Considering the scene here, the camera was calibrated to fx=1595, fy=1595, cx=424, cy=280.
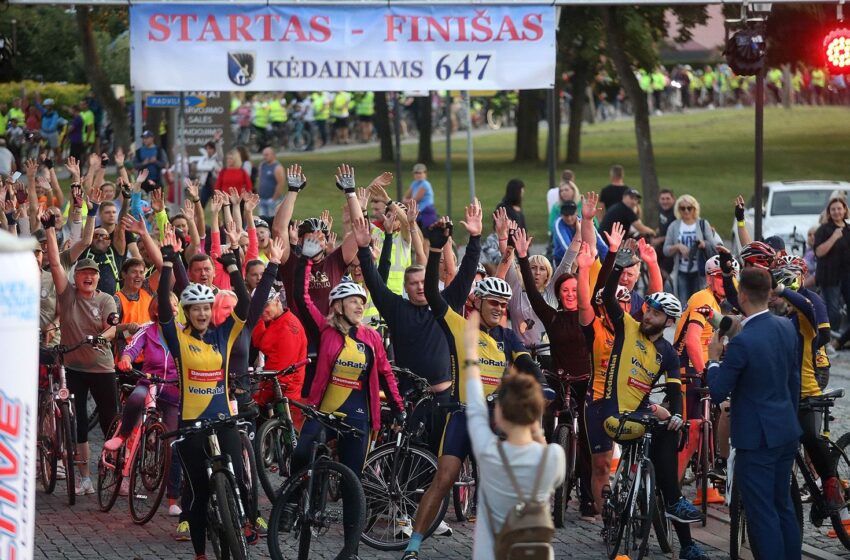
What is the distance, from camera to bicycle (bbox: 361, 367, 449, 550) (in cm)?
1058

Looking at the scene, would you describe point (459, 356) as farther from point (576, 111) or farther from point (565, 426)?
point (576, 111)

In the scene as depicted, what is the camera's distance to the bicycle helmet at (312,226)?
41.1 ft

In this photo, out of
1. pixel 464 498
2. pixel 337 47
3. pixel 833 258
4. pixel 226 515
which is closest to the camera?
pixel 226 515

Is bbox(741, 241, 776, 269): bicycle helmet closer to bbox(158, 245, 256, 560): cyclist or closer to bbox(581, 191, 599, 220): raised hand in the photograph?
bbox(581, 191, 599, 220): raised hand

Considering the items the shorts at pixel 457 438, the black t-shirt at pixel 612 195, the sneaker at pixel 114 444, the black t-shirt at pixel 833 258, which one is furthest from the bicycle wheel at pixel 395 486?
the black t-shirt at pixel 612 195

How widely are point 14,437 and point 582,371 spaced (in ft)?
19.2

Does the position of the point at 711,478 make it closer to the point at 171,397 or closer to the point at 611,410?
the point at 611,410

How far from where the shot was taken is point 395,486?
10.6 m

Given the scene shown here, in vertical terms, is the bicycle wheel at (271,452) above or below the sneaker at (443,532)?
above

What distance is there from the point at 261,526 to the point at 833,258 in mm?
10164

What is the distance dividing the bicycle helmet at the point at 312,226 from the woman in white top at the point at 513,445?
5148 millimetres

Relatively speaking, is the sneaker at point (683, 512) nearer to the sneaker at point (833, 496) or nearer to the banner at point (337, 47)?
the sneaker at point (833, 496)

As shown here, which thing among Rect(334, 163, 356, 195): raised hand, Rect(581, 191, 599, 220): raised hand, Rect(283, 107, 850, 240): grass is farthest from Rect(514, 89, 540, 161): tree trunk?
Rect(334, 163, 356, 195): raised hand

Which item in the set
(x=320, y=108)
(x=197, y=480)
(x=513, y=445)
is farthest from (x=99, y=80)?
(x=513, y=445)
